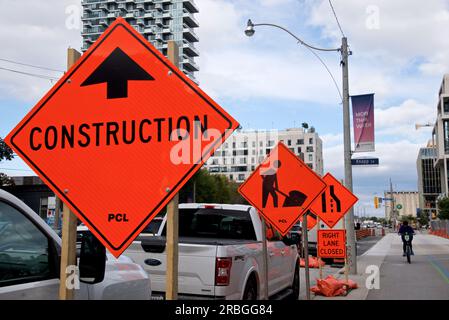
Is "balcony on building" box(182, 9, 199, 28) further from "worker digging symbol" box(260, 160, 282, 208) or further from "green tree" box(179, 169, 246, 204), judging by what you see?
"worker digging symbol" box(260, 160, 282, 208)

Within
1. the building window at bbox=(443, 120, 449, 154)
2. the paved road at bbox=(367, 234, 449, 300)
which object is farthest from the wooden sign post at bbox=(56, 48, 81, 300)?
the building window at bbox=(443, 120, 449, 154)

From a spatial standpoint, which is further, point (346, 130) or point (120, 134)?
point (346, 130)

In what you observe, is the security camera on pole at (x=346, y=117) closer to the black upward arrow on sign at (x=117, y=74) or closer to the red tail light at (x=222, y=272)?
the red tail light at (x=222, y=272)

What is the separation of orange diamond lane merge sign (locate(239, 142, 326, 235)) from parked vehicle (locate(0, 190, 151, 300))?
4.44 meters

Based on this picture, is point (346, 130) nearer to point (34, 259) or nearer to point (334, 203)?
point (334, 203)

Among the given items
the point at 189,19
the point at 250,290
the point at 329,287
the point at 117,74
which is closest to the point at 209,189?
the point at 189,19

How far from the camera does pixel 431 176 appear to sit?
132 meters

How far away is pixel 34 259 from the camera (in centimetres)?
312

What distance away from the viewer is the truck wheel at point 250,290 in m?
7.09

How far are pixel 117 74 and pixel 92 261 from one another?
1.13m

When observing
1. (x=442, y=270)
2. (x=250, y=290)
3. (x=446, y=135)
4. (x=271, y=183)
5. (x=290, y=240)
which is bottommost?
(x=442, y=270)

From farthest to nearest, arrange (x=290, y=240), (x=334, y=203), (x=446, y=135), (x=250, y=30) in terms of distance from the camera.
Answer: (x=446, y=135) < (x=250, y=30) < (x=334, y=203) < (x=290, y=240)

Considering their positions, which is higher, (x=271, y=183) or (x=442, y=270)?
(x=271, y=183)
